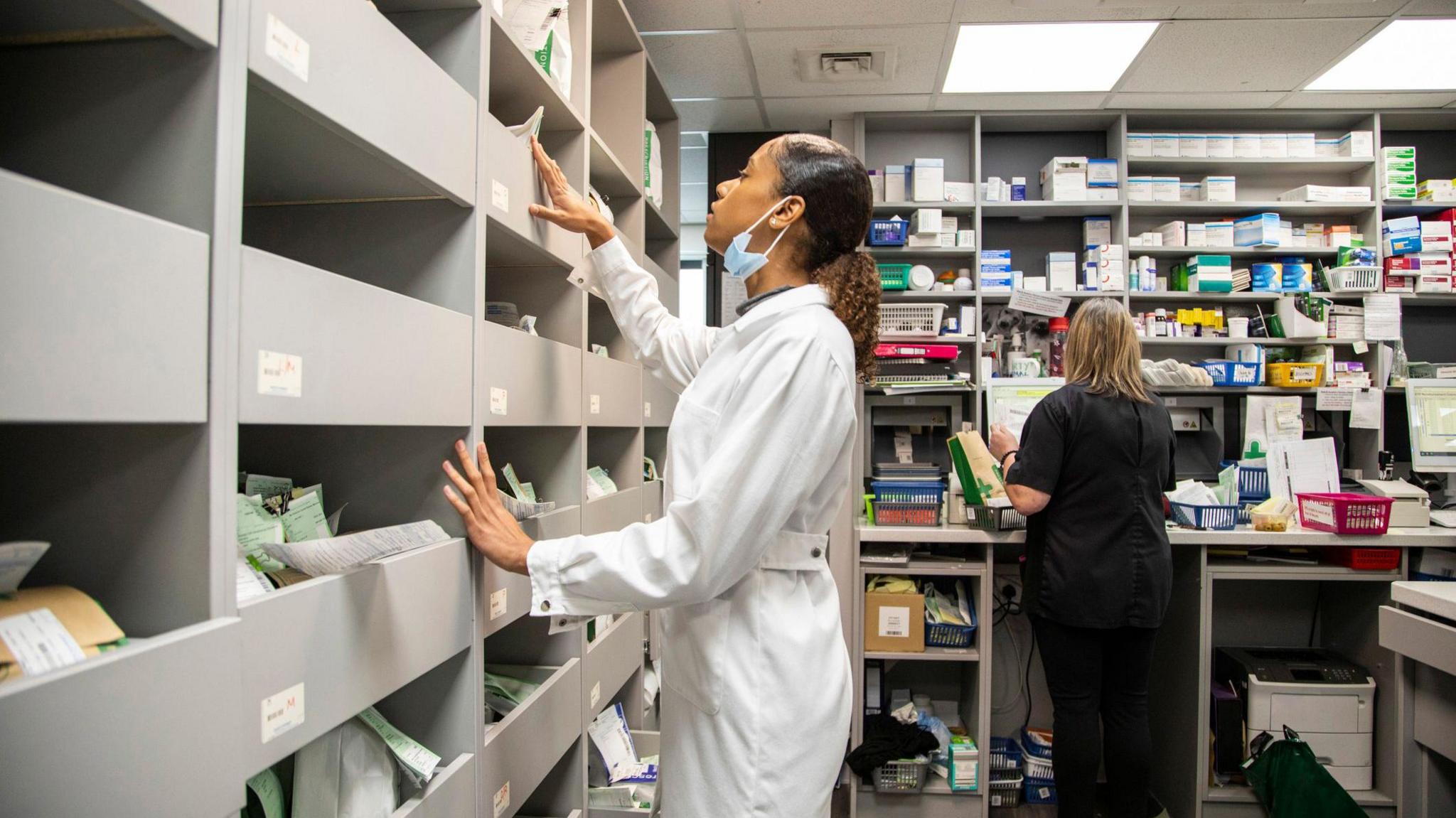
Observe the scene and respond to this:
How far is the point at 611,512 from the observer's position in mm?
2037

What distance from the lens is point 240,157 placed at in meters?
0.74

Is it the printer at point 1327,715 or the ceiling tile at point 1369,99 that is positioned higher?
the ceiling tile at point 1369,99

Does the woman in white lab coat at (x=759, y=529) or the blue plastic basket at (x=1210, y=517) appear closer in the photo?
the woman in white lab coat at (x=759, y=529)

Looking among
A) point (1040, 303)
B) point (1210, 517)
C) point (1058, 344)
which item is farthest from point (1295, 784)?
point (1040, 303)

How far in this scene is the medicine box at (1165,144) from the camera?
3498 mm

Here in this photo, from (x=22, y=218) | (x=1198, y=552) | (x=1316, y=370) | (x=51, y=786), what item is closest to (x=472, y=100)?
(x=22, y=218)

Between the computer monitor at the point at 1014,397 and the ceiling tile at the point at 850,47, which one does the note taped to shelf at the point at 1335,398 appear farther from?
the ceiling tile at the point at 850,47

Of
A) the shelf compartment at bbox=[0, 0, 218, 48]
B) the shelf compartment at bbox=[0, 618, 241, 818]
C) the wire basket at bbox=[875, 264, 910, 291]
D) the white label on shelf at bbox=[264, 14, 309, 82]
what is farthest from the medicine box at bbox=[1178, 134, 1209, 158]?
the shelf compartment at bbox=[0, 618, 241, 818]

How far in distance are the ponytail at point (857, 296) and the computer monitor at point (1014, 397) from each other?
2228 mm

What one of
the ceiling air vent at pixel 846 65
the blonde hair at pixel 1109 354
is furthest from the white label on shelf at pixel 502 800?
the ceiling air vent at pixel 846 65

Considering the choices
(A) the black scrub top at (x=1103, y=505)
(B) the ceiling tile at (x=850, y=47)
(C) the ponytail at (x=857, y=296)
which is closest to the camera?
(C) the ponytail at (x=857, y=296)

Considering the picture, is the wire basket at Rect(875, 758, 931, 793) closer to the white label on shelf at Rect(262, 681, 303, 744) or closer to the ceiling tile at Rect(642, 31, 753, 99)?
the white label on shelf at Rect(262, 681, 303, 744)

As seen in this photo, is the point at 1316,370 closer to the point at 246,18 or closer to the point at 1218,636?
the point at 1218,636

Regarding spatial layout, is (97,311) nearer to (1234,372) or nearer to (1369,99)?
(1234,372)
